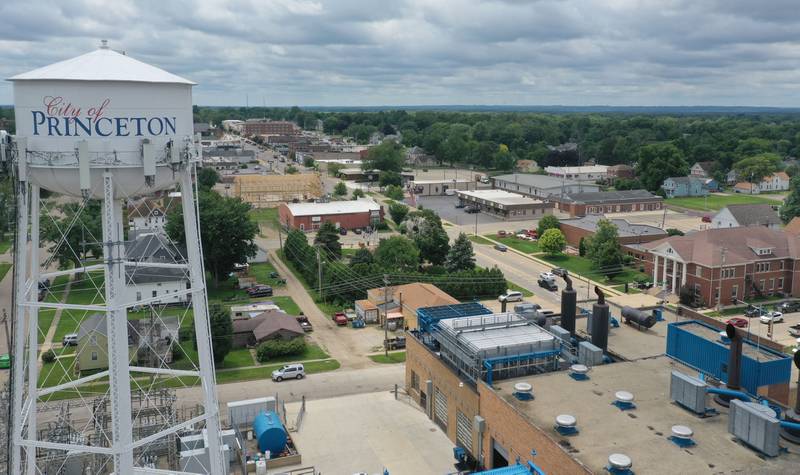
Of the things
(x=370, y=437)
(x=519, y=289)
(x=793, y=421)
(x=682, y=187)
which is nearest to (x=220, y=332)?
(x=370, y=437)

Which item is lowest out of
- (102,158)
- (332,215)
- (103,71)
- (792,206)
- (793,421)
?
(793,421)

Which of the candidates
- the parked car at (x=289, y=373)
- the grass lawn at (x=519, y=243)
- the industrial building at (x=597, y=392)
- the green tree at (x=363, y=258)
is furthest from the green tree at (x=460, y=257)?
the industrial building at (x=597, y=392)

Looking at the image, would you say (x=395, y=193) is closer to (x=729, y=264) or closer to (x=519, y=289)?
(x=519, y=289)

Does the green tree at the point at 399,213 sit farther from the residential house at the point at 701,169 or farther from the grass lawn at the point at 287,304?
the residential house at the point at 701,169

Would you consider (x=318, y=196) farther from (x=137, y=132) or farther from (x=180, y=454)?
(x=137, y=132)

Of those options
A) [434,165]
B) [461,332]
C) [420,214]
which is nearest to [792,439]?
[461,332]
